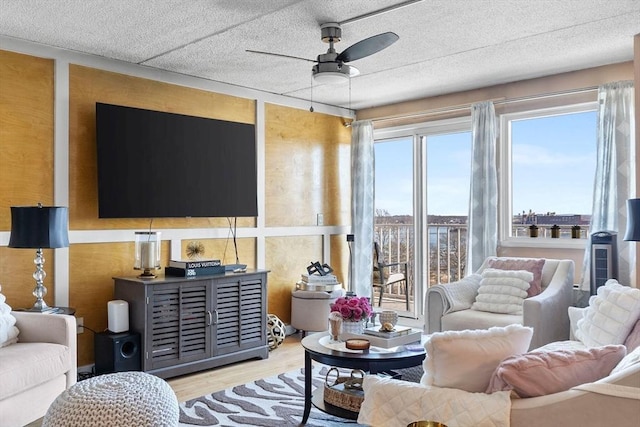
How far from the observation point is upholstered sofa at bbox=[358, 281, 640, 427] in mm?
1737

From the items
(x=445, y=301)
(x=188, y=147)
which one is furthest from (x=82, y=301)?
(x=445, y=301)

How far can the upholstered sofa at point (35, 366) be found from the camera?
2.91m

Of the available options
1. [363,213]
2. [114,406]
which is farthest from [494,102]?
[114,406]

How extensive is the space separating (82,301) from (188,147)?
1.50 m

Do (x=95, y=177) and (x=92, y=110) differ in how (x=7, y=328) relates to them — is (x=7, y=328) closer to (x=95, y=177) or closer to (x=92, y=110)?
(x=95, y=177)

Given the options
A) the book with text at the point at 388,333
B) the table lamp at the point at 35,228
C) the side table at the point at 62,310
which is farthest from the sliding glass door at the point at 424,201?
the table lamp at the point at 35,228

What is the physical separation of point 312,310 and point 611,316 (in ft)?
9.66

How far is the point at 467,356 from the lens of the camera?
6.53 ft

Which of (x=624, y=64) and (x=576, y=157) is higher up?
(x=624, y=64)

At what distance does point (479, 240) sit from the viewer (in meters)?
5.24

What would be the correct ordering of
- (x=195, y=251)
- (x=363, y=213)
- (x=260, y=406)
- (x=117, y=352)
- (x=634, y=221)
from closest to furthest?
(x=634, y=221), (x=260, y=406), (x=117, y=352), (x=195, y=251), (x=363, y=213)

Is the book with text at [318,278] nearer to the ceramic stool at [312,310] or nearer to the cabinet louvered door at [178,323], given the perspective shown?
the ceramic stool at [312,310]

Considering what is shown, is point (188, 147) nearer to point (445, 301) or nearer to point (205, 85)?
point (205, 85)

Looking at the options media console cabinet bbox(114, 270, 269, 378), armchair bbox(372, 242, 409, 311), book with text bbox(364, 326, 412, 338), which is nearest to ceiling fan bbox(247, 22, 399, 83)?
book with text bbox(364, 326, 412, 338)
